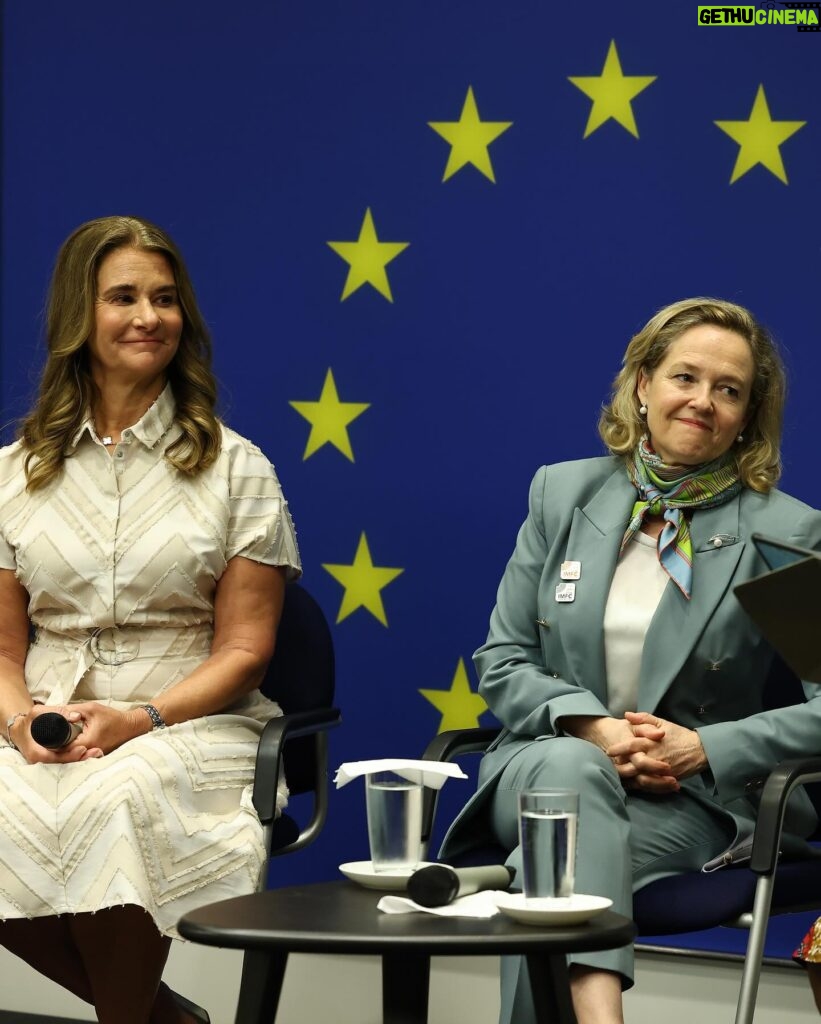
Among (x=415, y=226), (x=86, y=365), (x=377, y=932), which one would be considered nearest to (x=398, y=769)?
(x=377, y=932)

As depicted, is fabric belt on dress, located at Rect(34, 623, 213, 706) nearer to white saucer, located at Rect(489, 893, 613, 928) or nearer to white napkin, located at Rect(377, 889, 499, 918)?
white napkin, located at Rect(377, 889, 499, 918)

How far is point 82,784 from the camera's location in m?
2.87

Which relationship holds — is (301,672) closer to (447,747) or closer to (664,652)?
(447,747)

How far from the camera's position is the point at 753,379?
10.4 feet

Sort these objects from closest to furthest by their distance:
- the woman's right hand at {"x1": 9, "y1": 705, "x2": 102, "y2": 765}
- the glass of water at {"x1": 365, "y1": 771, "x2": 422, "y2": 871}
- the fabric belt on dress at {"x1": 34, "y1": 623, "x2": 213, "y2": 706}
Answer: the glass of water at {"x1": 365, "y1": 771, "x2": 422, "y2": 871}, the woman's right hand at {"x1": 9, "y1": 705, "x2": 102, "y2": 765}, the fabric belt on dress at {"x1": 34, "y1": 623, "x2": 213, "y2": 706}

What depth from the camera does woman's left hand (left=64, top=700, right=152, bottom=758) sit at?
2963 mm

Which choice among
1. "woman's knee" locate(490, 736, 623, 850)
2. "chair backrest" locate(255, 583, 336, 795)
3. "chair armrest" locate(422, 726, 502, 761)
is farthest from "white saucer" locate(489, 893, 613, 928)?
"chair backrest" locate(255, 583, 336, 795)

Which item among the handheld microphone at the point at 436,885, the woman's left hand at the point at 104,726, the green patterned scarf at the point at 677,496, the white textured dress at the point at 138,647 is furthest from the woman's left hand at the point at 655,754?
the woman's left hand at the point at 104,726

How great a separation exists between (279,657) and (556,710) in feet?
2.30

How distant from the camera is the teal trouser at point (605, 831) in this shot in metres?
2.61

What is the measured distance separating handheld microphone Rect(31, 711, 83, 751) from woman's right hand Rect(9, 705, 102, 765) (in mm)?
16

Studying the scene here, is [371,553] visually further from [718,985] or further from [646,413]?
[718,985]

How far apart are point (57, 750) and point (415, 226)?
1551 mm

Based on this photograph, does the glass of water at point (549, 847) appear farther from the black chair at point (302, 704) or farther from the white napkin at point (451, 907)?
the black chair at point (302, 704)
